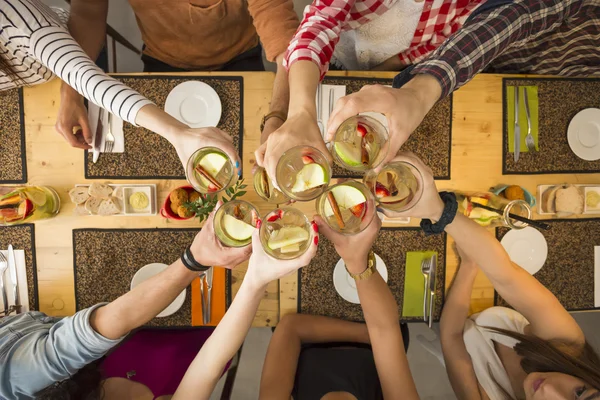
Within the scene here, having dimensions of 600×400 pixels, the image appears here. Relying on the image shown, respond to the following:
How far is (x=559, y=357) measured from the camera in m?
1.26

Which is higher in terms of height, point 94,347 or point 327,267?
point 327,267

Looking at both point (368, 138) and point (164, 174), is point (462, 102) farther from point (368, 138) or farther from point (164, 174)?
point (164, 174)

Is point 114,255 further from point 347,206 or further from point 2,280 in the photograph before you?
point 347,206

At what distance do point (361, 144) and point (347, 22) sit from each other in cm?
48

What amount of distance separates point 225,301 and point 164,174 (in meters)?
0.63

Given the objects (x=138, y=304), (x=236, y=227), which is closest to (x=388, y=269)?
(x=236, y=227)

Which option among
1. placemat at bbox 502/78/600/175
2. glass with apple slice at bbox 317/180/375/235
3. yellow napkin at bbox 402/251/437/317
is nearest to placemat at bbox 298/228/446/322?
yellow napkin at bbox 402/251/437/317

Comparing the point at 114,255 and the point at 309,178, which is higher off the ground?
the point at 309,178

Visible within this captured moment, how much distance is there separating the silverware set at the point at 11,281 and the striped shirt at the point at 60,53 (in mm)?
848

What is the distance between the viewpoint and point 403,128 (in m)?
0.85

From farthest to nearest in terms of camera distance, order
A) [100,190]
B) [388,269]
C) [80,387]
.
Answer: [388,269] → [100,190] → [80,387]

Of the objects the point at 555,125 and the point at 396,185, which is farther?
the point at 555,125

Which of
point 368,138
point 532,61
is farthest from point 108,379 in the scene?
point 532,61

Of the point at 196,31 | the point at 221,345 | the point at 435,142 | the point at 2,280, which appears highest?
the point at 196,31
